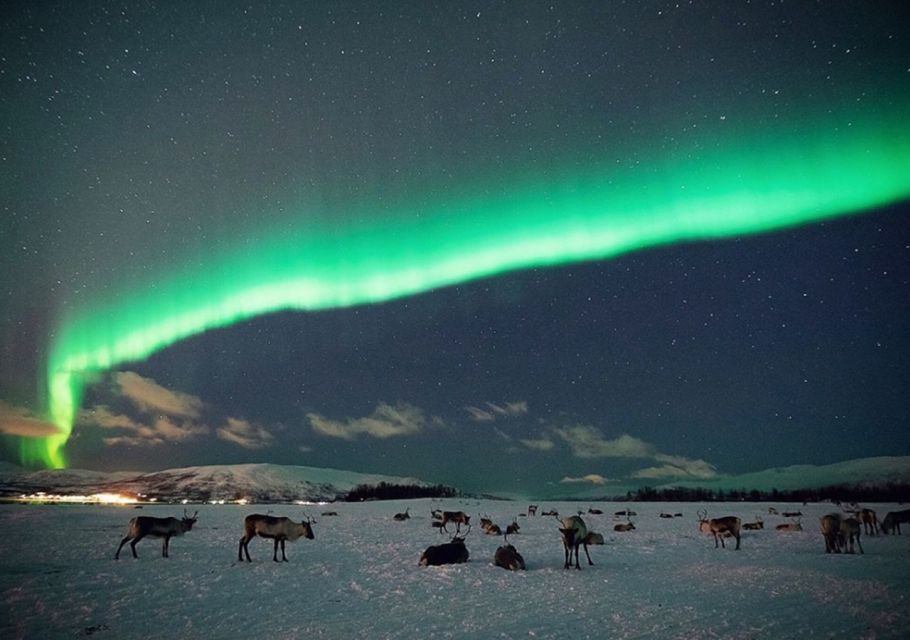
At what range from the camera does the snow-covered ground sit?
37.8 feet

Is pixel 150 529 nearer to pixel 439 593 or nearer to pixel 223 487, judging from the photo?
pixel 439 593

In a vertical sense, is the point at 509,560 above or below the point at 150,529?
below

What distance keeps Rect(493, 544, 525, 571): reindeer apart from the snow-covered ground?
1.76 ft

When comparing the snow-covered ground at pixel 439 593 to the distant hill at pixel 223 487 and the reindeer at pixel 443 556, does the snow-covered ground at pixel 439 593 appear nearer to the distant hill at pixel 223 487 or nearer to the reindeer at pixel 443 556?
the reindeer at pixel 443 556

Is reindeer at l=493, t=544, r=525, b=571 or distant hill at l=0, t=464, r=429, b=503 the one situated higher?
reindeer at l=493, t=544, r=525, b=571

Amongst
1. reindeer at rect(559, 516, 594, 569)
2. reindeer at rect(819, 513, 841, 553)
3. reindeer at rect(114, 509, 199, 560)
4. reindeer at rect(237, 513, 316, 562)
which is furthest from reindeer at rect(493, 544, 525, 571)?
reindeer at rect(819, 513, 841, 553)

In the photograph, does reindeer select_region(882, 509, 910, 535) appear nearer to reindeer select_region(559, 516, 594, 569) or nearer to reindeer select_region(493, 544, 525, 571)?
reindeer select_region(559, 516, 594, 569)

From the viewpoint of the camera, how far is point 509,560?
770 inches

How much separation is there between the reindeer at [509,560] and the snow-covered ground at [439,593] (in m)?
0.54

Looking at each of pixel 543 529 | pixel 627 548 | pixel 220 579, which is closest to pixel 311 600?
pixel 220 579

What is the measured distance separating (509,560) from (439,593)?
5.07 metres

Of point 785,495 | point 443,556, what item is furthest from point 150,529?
point 785,495

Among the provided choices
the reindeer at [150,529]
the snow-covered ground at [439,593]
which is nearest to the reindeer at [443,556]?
the snow-covered ground at [439,593]

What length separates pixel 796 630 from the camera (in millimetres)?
11305
